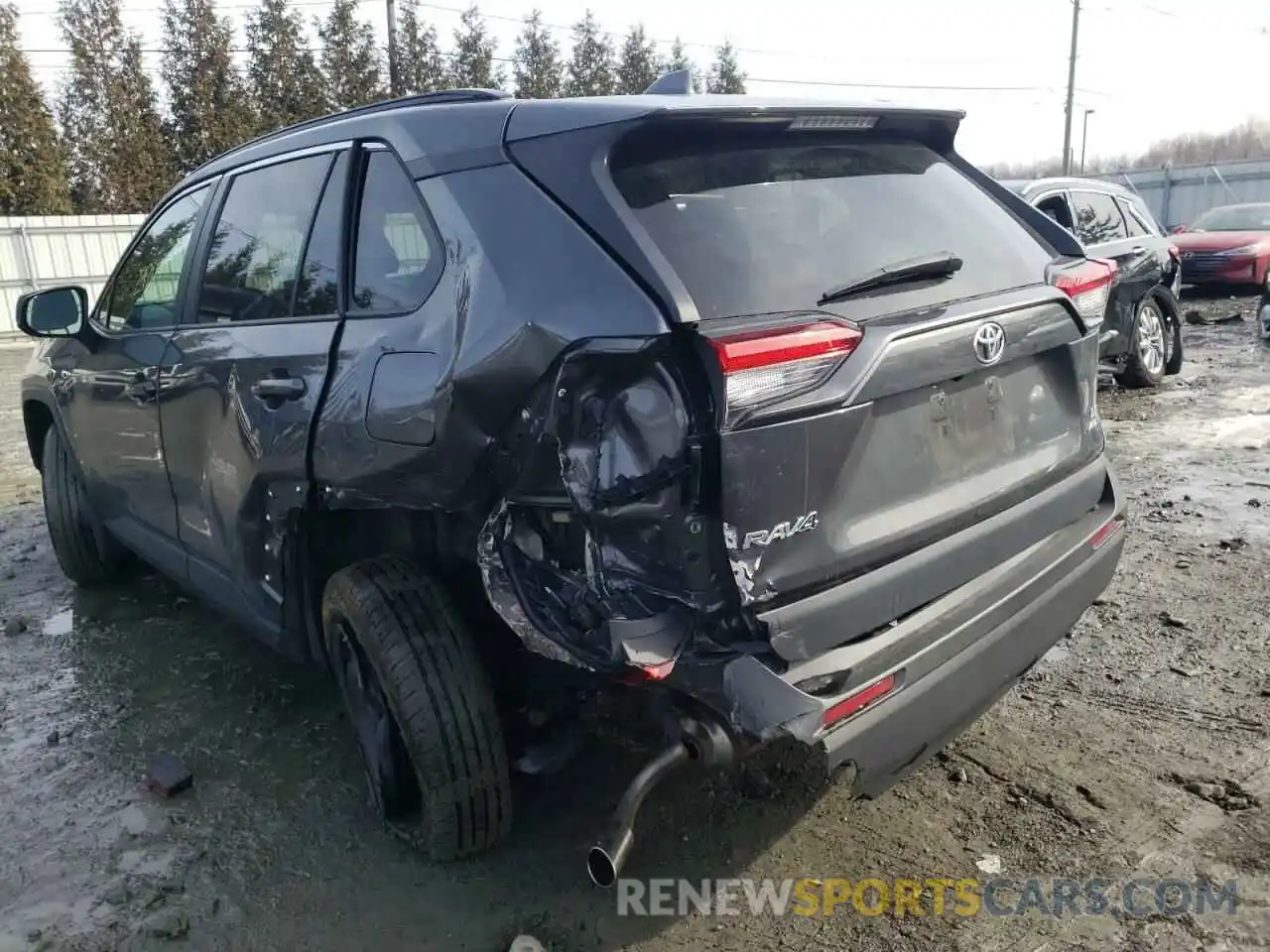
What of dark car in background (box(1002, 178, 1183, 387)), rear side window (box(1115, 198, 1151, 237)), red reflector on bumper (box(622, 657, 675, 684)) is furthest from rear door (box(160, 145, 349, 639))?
rear side window (box(1115, 198, 1151, 237))

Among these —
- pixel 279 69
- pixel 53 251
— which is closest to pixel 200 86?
pixel 279 69

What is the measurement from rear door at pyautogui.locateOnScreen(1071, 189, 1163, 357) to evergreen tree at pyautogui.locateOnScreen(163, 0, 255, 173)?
18688 millimetres

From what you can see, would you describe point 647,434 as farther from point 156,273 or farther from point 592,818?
point 156,273

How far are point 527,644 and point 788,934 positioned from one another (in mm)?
969

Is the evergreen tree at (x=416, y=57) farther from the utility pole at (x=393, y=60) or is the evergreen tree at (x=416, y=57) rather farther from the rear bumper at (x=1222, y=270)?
the rear bumper at (x=1222, y=270)

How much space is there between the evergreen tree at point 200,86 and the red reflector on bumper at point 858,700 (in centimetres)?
2273

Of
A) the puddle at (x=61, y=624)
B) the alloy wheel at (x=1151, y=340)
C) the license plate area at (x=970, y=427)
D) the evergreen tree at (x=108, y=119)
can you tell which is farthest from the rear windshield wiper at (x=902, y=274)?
the evergreen tree at (x=108, y=119)

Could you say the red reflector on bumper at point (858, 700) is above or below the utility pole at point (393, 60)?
below

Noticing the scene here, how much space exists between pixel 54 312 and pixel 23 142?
19.9 metres

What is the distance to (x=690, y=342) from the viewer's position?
78.1 inches

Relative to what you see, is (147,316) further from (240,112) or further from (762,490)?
(240,112)

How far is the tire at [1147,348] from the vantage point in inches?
337

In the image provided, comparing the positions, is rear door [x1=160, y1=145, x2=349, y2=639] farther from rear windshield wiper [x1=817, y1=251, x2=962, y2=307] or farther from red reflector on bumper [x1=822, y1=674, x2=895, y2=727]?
red reflector on bumper [x1=822, y1=674, x2=895, y2=727]

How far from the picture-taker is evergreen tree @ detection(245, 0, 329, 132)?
22281 mm
